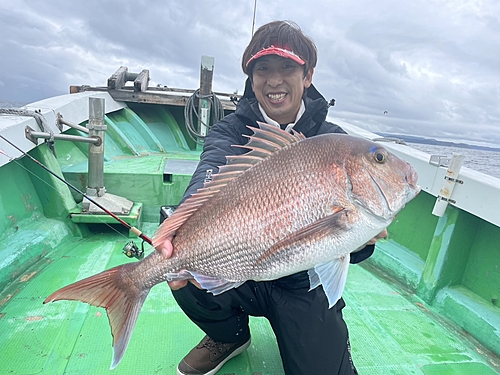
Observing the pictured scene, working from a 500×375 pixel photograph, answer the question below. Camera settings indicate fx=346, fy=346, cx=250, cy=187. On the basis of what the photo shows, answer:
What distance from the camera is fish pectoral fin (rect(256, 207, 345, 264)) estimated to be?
148 cm

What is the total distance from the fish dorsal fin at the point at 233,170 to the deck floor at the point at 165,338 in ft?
3.25

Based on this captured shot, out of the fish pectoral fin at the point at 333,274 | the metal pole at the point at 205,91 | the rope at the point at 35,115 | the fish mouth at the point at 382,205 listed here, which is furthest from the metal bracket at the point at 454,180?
the metal pole at the point at 205,91

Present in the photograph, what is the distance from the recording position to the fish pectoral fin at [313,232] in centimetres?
148

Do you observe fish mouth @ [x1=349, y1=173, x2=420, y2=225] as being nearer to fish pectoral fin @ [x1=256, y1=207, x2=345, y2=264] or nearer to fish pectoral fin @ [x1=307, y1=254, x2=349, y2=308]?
fish pectoral fin @ [x1=256, y1=207, x2=345, y2=264]

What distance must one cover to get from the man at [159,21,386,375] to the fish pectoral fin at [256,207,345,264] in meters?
0.39

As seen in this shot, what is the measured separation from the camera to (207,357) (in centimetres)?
208

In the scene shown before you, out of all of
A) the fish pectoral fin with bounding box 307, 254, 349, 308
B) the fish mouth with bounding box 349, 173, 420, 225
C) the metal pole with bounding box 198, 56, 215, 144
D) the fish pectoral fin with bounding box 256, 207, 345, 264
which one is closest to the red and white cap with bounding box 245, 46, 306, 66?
the fish mouth with bounding box 349, 173, 420, 225

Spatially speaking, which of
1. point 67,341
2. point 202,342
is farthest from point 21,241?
point 202,342

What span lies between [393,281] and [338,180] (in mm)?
2349

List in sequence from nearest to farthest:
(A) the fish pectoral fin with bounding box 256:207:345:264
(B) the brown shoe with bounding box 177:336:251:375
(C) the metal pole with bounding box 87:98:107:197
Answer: (A) the fish pectoral fin with bounding box 256:207:345:264 → (B) the brown shoe with bounding box 177:336:251:375 → (C) the metal pole with bounding box 87:98:107:197

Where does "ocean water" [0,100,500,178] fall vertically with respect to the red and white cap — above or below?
below

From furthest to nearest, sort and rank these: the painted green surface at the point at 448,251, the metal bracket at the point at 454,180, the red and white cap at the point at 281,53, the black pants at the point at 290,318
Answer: the painted green surface at the point at 448,251, the metal bracket at the point at 454,180, the red and white cap at the point at 281,53, the black pants at the point at 290,318

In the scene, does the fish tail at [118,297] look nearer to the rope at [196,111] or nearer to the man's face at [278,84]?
the man's face at [278,84]

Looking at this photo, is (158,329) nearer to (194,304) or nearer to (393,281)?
(194,304)
